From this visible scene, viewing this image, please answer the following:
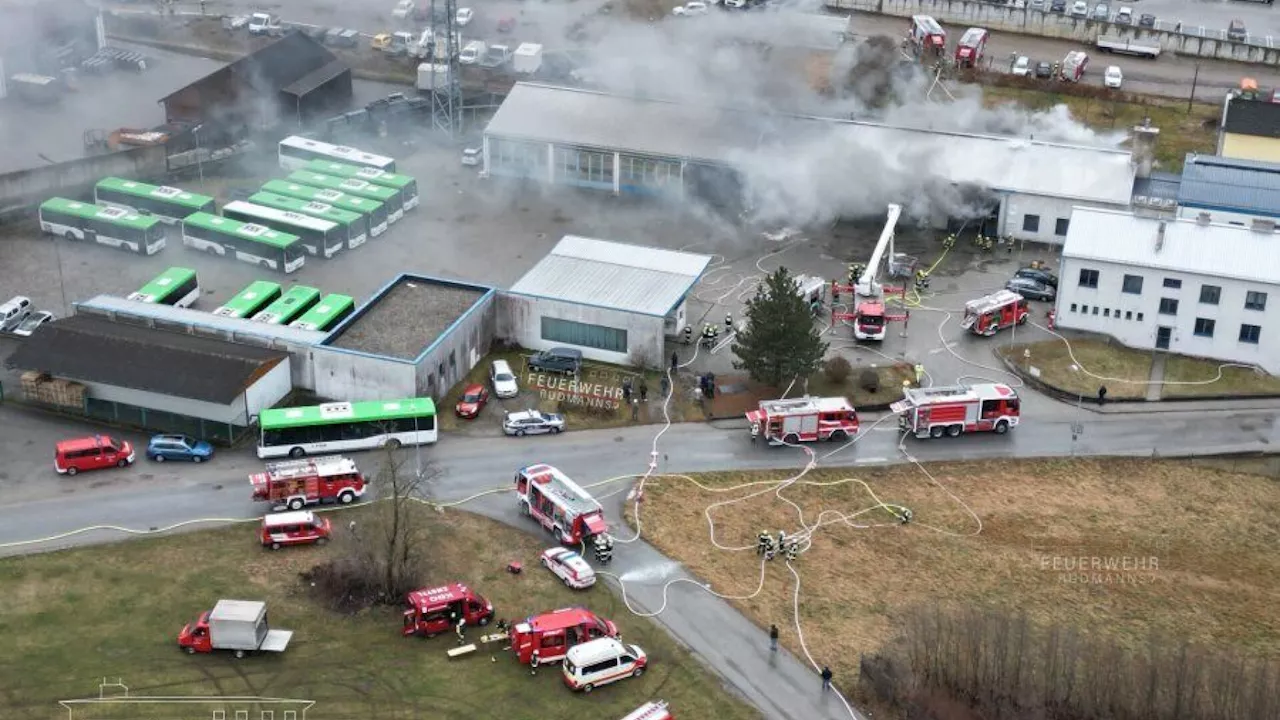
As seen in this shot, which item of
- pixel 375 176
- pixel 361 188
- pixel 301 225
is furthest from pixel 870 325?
pixel 375 176

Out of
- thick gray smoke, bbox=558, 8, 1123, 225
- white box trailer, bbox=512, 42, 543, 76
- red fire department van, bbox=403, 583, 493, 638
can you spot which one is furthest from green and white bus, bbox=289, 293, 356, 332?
white box trailer, bbox=512, 42, 543, 76

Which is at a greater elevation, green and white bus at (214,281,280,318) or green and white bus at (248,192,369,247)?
green and white bus at (248,192,369,247)

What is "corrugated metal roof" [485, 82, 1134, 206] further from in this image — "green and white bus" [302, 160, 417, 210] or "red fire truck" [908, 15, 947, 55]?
"red fire truck" [908, 15, 947, 55]

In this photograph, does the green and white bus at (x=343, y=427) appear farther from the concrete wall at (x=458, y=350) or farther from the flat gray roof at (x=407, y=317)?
the flat gray roof at (x=407, y=317)

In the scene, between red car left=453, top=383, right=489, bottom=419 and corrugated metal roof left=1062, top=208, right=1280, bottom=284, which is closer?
red car left=453, top=383, right=489, bottom=419

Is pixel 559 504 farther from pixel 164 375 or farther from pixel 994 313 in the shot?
pixel 994 313

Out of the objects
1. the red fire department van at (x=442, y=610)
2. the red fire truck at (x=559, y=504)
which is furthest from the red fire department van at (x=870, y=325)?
the red fire department van at (x=442, y=610)

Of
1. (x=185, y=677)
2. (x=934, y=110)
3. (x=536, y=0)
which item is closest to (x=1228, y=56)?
(x=934, y=110)
